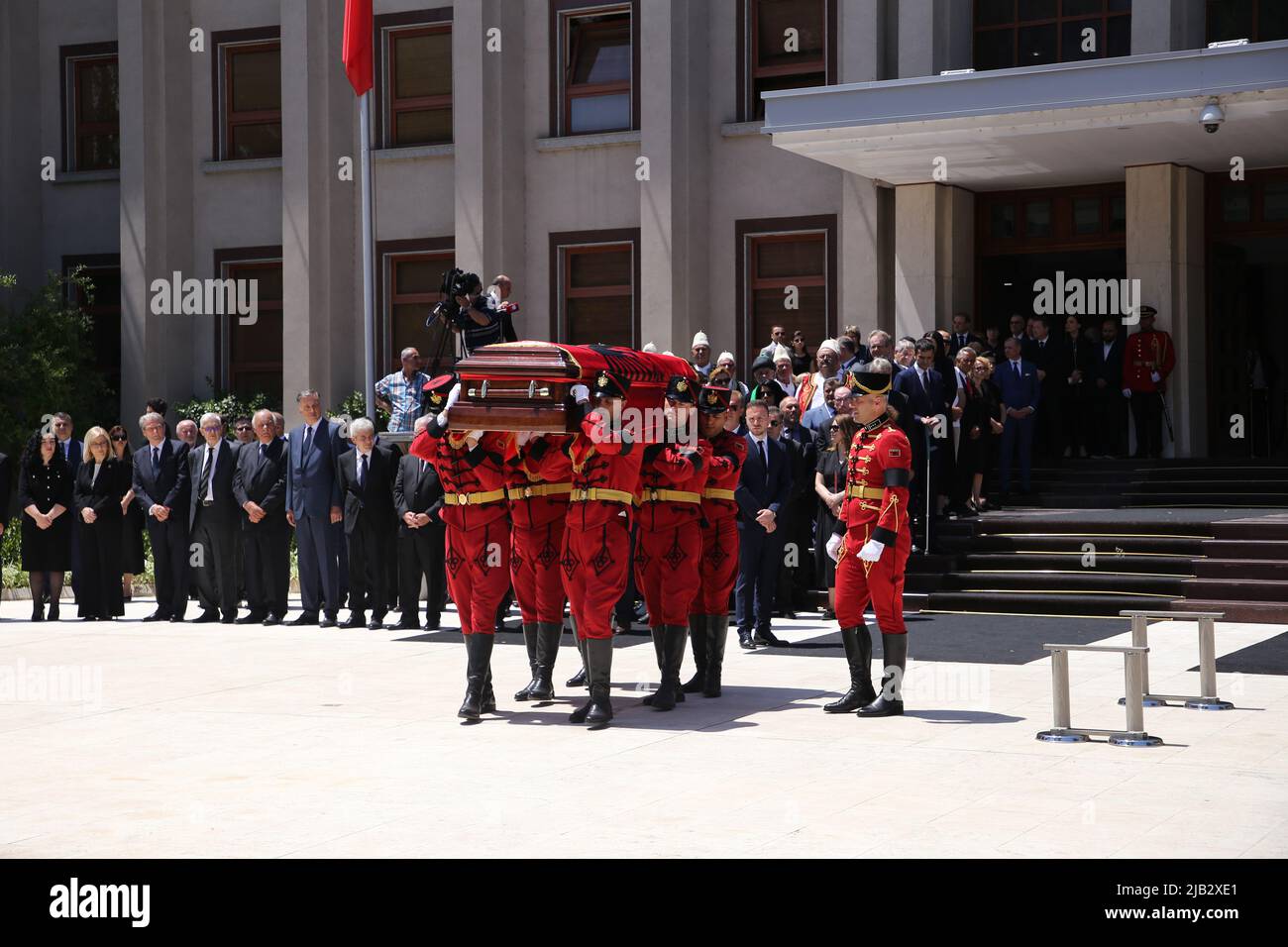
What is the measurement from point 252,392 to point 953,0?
39.6 feet

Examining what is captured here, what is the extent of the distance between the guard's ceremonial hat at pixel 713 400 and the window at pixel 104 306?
18566mm

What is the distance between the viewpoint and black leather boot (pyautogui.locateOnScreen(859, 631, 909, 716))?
416 inches

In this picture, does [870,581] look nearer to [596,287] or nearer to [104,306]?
[596,287]

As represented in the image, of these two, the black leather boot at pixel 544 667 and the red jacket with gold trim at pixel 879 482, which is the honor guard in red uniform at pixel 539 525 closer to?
the black leather boot at pixel 544 667

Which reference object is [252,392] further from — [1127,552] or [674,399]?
[674,399]

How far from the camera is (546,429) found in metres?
10.1

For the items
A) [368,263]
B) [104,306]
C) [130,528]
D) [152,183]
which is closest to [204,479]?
[130,528]

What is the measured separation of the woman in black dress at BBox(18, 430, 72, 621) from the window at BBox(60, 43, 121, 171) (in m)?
11.1

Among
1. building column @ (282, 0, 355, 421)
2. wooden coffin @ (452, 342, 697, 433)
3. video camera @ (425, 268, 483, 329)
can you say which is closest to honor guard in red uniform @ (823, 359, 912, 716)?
wooden coffin @ (452, 342, 697, 433)

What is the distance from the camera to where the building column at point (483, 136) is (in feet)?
80.6

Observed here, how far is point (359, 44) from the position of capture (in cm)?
2080

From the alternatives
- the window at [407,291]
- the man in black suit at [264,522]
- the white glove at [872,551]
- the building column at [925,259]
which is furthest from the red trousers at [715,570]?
the window at [407,291]
